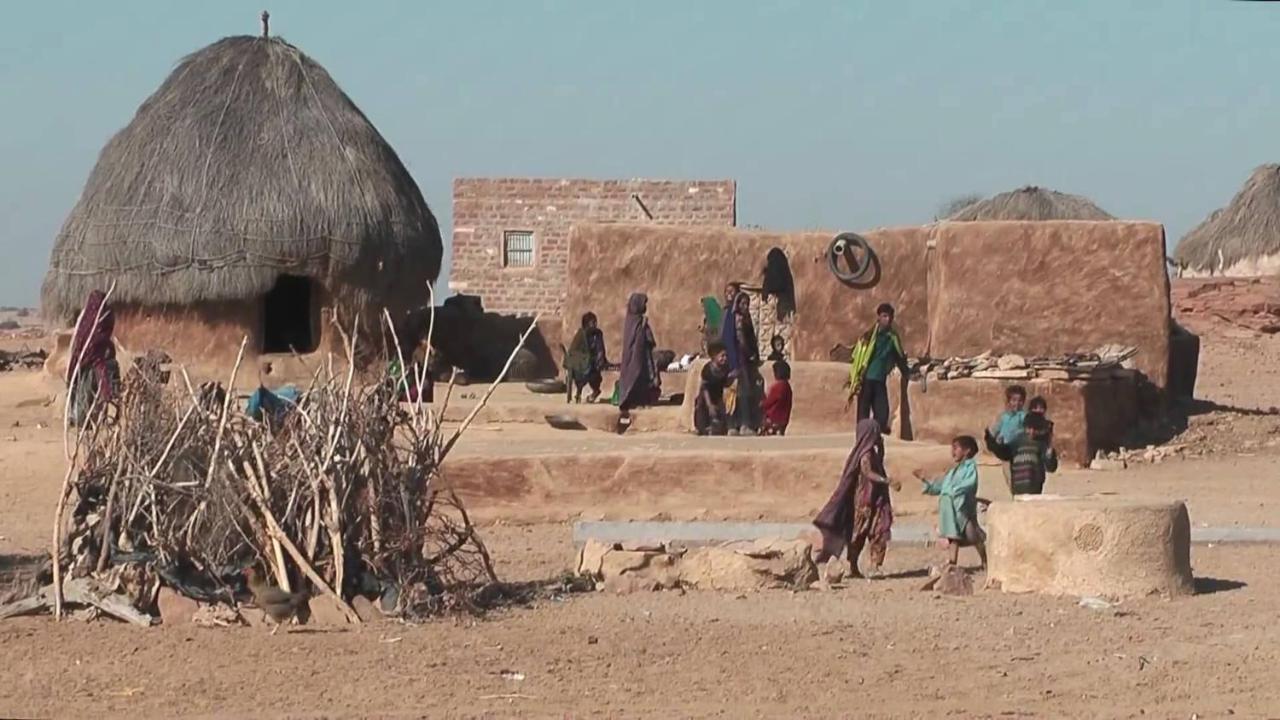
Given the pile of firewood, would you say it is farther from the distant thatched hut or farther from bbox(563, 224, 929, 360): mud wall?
Answer: bbox(563, 224, 929, 360): mud wall

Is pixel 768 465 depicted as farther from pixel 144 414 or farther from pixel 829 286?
pixel 829 286

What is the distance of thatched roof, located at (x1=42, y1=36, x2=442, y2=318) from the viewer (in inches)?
855

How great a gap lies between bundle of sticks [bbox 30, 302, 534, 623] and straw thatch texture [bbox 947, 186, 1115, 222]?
66.7ft

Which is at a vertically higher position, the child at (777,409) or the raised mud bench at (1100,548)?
the child at (777,409)

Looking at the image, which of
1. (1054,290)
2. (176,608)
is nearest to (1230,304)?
(1054,290)

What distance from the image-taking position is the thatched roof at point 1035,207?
29.5 metres

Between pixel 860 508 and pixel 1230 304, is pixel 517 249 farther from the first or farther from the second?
pixel 860 508

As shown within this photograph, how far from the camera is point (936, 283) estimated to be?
19203mm

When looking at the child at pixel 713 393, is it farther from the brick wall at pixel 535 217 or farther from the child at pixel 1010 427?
the brick wall at pixel 535 217

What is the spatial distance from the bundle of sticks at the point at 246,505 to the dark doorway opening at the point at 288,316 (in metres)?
13.5

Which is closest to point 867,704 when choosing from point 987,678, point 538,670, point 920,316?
point 987,678

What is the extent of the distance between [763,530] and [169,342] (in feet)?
35.0

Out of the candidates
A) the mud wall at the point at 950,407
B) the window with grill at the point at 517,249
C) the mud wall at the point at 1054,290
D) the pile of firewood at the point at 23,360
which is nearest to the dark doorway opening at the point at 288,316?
the pile of firewood at the point at 23,360

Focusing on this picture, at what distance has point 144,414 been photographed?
10000mm
